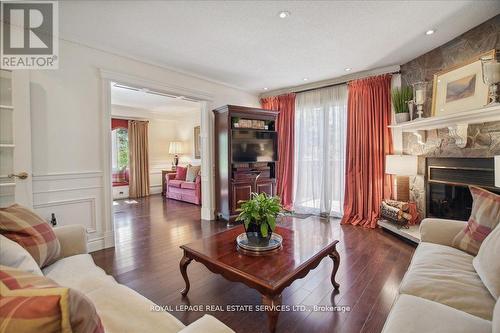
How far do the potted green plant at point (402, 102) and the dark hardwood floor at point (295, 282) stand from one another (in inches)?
66.9

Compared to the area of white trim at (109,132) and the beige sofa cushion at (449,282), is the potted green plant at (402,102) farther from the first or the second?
the area of white trim at (109,132)

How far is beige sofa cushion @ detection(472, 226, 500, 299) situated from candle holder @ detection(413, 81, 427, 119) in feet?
7.39

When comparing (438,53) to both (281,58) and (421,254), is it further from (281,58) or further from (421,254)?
(421,254)

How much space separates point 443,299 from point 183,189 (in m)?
5.58

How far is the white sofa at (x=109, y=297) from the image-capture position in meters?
1.01

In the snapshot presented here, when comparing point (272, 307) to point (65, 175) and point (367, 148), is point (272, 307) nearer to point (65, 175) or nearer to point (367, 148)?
point (65, 175)

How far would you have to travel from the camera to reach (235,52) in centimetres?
316

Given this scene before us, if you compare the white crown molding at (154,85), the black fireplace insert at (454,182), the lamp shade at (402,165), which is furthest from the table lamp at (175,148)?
the black fireplace insert at (454,182)

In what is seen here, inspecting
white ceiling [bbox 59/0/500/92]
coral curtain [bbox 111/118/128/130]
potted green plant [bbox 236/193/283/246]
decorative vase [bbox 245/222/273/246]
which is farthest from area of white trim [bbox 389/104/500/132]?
coral curtain [bbox 111/118/128/130]

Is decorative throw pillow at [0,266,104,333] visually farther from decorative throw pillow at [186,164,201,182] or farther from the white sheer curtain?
decorative throw pillow at [186,164,201,182]

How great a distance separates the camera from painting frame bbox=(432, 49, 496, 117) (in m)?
2.59

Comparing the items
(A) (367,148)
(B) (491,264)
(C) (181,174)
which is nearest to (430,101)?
(A) (367,148)

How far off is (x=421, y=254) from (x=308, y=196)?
306cm

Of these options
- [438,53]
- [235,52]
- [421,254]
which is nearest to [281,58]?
[235,52]
